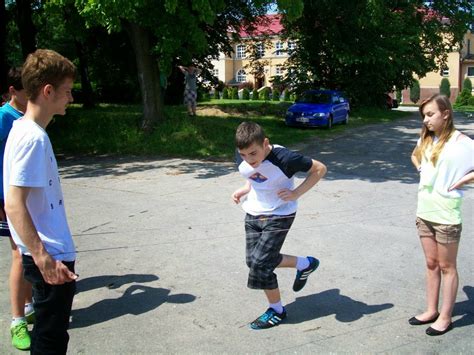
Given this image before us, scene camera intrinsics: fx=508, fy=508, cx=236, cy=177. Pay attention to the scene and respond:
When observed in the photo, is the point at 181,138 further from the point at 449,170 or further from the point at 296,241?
the point at 449,170

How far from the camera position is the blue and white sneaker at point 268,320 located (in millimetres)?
3818

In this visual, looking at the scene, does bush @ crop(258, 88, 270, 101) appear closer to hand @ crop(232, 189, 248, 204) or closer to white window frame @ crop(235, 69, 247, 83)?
white window frame @ crop(235, 69, 247, 83)

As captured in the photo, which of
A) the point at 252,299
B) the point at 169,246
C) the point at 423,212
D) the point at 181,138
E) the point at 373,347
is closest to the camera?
the point at 373,347

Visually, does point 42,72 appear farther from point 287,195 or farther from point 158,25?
point 158,25

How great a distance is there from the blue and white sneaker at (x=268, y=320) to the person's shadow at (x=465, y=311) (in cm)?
132

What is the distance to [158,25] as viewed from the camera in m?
12.8

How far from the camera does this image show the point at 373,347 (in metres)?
3.51

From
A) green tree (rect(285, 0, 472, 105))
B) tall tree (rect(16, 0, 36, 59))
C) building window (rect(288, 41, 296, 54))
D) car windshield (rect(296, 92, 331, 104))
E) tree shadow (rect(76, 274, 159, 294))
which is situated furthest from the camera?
building window (rect(288, 41, 296, 54))

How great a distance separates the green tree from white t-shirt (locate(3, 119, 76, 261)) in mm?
19516

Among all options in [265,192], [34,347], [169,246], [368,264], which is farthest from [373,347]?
[169,246]

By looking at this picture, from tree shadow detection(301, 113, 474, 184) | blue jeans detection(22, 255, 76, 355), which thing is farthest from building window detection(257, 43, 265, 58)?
blue jeans detection(22, 255, 76, 355)

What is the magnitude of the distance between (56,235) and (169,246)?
329 centimetres

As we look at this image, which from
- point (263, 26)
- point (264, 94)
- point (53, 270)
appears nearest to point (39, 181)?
point (53, 270)

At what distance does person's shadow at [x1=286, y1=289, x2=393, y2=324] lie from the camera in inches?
158
